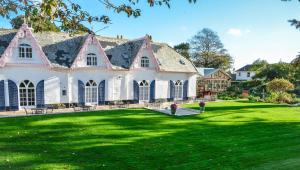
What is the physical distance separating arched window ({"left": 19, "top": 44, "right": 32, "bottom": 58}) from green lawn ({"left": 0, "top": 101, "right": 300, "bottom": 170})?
759 centimetres

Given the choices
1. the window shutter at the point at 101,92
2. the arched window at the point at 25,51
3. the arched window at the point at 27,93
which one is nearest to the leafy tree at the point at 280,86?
the window shutter at the point at 101,92

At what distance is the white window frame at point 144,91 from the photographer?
33125mm

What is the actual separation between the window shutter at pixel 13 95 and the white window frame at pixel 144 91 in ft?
45.1

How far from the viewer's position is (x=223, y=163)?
1084 cm

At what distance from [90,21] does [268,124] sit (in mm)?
18101

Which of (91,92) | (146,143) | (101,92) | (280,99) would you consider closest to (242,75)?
(280,99)

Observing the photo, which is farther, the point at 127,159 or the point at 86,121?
the point at 86,121

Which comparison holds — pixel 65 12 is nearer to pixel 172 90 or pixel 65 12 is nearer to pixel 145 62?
pixel 145 62

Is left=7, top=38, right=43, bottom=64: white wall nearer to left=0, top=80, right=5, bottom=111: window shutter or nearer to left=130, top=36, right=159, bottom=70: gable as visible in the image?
left=0, top=80, right=5, bottom=111: window shutter

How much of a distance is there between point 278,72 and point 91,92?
40.9 metres

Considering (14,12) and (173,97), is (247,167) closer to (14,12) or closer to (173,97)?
(14,12)

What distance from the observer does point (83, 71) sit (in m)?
28.7

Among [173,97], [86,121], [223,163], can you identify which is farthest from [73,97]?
[223,163]

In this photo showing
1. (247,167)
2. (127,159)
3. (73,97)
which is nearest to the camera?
(247,167)
